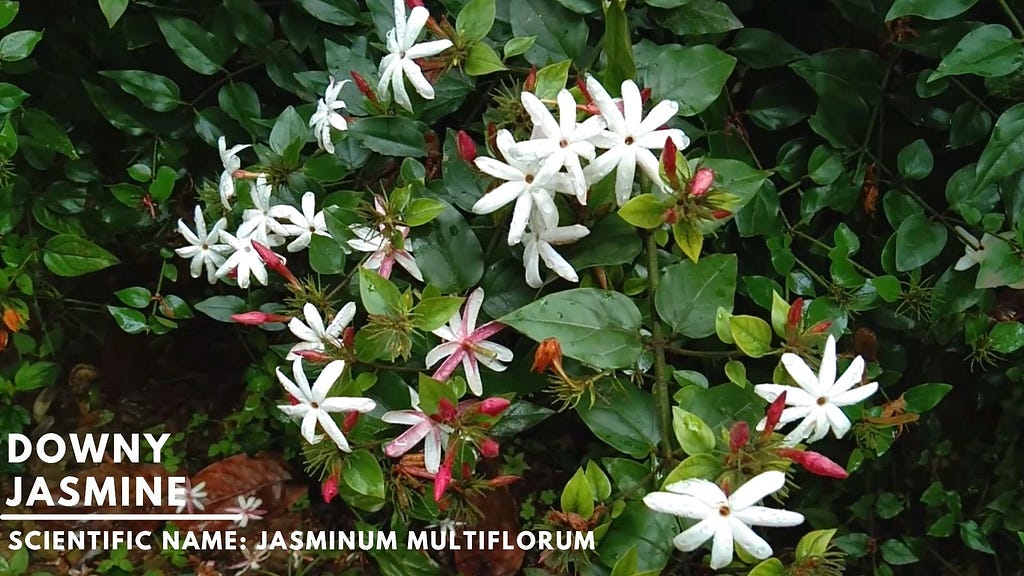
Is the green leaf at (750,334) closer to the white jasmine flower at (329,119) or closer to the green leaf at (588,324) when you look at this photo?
the green leaf at (588,324)

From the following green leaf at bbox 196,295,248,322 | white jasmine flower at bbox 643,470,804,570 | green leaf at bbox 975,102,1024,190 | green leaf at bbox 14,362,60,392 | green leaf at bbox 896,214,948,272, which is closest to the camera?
white jasmine flower at bbox 643,470,804,570

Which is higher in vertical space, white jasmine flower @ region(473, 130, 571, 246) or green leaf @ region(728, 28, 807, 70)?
green leaf @ region(728, 28, 807, 70)

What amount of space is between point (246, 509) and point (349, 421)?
28.2 inches

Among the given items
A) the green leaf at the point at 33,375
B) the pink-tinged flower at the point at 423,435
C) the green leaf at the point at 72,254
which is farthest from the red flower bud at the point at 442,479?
the green leaf at the point at 33,375

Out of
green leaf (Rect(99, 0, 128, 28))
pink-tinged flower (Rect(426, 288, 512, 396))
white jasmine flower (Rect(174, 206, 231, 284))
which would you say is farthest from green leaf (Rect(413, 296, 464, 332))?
green leaf (Rect(99, 0, 128, 28))

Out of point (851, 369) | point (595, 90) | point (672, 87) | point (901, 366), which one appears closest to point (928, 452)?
point (901, 366)

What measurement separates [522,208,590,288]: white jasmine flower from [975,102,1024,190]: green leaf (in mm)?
463

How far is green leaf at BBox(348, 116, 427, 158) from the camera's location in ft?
3.02

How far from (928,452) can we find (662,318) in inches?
27.0

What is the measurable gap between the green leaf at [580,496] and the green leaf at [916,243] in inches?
18.9

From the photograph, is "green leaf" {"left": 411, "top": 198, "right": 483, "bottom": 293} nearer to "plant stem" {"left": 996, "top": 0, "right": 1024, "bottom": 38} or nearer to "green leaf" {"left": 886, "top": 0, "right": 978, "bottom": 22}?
"green leaf" {"left": 886, "top": 0, "right": 978, "bottom": 22}

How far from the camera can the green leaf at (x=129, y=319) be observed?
122 centimetres

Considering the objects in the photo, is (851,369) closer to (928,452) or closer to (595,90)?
(595,90)

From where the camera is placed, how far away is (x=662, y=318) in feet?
2.74
